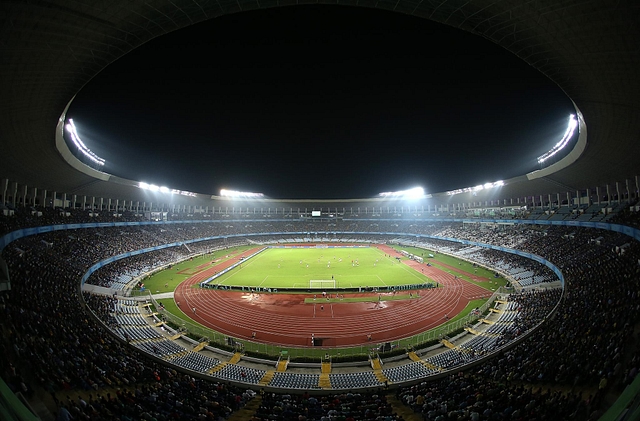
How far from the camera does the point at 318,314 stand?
2956 cm

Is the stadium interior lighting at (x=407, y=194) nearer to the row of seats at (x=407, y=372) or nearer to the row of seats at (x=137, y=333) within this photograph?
the row of seats at (x=407, y=372)

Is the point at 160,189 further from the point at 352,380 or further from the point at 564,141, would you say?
Result: the point at 564,141

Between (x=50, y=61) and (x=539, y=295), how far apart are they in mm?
39796

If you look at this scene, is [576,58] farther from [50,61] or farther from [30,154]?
[30,154]

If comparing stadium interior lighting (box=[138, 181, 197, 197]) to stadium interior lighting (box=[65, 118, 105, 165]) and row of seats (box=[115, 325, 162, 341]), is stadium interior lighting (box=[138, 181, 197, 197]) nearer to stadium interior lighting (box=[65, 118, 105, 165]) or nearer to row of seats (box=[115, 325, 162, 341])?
stadium interior lighting (box=[65, 118, 105, 165])

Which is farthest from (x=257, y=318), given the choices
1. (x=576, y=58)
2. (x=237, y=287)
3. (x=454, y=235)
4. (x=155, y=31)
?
(x=454, y=235)

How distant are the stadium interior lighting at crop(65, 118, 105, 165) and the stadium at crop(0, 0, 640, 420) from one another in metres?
1.38

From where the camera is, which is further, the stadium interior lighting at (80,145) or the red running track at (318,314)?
the stadium interior lighting at (80,145)

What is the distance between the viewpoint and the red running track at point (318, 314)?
980 inches

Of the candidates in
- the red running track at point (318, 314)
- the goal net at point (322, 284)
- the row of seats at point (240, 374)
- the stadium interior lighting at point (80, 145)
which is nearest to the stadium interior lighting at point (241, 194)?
the stadium interior lighting at point (80, 145)

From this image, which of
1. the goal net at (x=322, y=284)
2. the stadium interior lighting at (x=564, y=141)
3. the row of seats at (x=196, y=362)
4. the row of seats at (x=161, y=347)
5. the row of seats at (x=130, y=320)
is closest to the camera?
the row of seats at (x=196, y=362)

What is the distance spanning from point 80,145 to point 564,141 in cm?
5842

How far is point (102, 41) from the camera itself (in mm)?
15500

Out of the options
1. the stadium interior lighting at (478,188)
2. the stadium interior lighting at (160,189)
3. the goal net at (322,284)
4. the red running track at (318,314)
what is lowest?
the red running track at (318,314)
